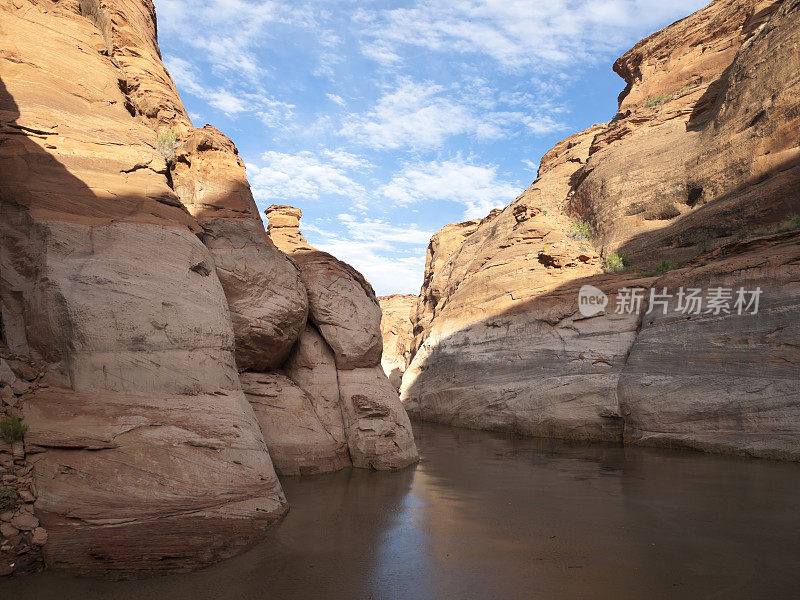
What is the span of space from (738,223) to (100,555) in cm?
1703

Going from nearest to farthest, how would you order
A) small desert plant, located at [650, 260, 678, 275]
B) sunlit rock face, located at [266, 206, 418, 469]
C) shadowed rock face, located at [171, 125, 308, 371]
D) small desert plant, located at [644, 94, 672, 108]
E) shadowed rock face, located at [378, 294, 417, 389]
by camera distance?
shadowed rock face, located at [171, 125, 308, 371] → sunlit rock face, located at [266, 206, 418, 469] → small desert plant, located at [650, 260, 678, 275] → small desert plant, located at [644, 94, 672, 108] → shadowed rock face, located at [378, 294, 417, 389]

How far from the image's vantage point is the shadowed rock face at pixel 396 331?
45219mm

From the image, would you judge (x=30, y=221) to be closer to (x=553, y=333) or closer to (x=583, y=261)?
(x=553, y=333)

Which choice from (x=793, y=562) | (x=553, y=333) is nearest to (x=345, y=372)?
(x=793, y=562)

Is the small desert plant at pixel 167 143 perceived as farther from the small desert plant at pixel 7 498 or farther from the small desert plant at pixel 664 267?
the small desert plant at pixel 664 267

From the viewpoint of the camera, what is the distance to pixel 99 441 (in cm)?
435

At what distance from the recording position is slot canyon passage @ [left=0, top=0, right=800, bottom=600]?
4.08 metres

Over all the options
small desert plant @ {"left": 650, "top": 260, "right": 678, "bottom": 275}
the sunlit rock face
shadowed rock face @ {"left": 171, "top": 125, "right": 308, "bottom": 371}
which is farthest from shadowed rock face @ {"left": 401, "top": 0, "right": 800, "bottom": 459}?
shadowed rock face @ {"left": 171, "top": 125, "right": 308, "bottom": 371}

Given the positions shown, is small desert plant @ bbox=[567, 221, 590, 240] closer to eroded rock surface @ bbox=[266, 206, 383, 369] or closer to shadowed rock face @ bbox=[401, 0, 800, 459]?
shadowed rock face @ bbox=[401, 0, 800, 459]

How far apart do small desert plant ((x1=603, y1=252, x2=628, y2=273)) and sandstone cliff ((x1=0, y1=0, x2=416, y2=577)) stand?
11.5m

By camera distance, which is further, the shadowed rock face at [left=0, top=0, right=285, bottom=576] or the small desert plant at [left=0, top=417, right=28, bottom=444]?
the small desert plant at [left=0, top=417, right=28, bottom=444]

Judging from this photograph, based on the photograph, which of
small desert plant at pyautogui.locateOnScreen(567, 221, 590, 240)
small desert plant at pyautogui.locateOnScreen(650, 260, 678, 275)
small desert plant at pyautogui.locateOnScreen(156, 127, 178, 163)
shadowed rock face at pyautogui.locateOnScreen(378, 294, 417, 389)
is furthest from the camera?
shadowed rock face at pyautogui.locateOnScreen(378, 294, 417, 389)

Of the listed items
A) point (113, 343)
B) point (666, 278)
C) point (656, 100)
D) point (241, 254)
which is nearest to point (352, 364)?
point (241, 254)

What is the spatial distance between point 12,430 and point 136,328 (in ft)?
4.79
